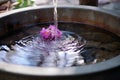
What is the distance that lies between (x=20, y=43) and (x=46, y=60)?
0.63 m

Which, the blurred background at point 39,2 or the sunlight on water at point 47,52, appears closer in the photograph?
the sunlight on water at point 47,52

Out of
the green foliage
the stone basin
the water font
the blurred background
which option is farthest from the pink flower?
the green foliage

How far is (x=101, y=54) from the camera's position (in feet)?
10.0

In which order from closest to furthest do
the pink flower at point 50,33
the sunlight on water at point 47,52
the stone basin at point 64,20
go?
1. the stone basin at point 64,20
2. the sunlight on water at point 47,52
3. the pink flower at point 50,33

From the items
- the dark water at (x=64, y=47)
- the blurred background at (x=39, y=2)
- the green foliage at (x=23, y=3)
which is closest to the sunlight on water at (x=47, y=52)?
the dark water at (x=64, y=47)

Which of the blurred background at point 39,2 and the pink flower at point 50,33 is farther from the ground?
the pink flower at point 50,33

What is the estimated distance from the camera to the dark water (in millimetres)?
2908

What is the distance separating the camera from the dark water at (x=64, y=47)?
A: 114 inches

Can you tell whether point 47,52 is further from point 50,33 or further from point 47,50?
point 50,33

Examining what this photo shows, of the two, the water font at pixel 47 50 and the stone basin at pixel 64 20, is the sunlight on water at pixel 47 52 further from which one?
the stone basin at pixel 64 20

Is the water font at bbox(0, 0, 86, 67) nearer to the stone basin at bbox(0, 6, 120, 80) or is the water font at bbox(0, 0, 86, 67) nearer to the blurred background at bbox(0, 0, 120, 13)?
the stone basin at bbox(0, 6, 120, 80)

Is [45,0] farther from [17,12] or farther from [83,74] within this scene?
[83,74]

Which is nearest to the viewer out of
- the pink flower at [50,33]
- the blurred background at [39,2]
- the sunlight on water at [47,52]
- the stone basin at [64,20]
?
the stone basin at [64,20]

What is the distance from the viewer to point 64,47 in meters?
3.23
